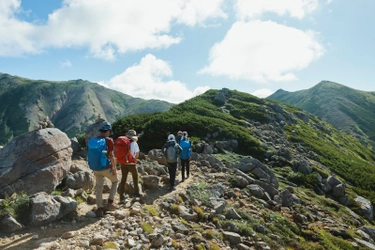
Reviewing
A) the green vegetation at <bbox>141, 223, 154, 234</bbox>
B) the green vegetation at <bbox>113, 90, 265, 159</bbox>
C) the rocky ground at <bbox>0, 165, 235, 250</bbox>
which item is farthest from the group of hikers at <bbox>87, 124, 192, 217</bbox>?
the green vegetation at <bbox>113, 90, 265, 159</bbox>

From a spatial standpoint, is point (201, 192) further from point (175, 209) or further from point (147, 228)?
point (147, 228)

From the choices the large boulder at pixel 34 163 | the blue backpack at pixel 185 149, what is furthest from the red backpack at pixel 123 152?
the blue backpack at pixel 185 149

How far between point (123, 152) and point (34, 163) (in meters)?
3.62

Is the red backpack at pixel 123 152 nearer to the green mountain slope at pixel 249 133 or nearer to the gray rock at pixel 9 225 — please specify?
the gray rock at pixel 9 225

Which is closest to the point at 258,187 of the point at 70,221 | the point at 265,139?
the point at 70,221

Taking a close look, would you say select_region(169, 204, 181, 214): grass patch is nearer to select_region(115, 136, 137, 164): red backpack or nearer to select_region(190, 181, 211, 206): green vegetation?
select_region(190, 181, 211, 206): green vegetation

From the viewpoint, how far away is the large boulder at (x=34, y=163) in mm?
10320

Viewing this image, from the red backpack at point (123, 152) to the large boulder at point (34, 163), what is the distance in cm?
259

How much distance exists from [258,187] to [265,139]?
20022mm

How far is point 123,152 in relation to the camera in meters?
10.8

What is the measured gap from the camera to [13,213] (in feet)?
26.8

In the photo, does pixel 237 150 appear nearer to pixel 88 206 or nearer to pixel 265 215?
pixel 265 215

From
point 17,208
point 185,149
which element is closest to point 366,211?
point 185,149

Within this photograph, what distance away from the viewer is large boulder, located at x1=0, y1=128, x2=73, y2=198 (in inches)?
406
